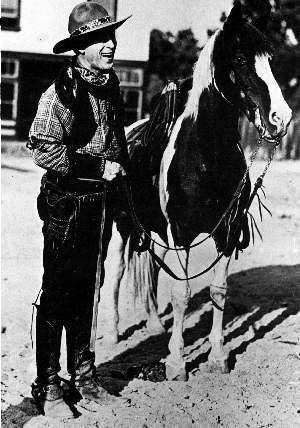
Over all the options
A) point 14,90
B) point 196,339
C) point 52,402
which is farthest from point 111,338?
point 14,90

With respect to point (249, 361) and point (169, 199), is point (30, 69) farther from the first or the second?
point (249, 361)

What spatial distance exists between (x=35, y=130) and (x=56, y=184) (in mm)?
222

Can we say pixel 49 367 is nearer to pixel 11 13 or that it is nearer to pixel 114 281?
pixel 114 281

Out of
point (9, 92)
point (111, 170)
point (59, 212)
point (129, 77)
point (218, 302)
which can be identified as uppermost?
point (129, 77)

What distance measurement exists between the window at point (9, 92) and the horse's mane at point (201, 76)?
2.91ft

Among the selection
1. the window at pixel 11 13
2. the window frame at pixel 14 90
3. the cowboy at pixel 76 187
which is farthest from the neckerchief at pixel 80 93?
the window frame at pixel 14 90

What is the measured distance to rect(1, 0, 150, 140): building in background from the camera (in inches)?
110

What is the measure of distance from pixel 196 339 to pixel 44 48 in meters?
1.40

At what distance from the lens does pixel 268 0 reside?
2.53 m

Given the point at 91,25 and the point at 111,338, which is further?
the point at 111,338

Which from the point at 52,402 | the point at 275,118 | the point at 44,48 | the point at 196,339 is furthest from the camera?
the point at 196,339

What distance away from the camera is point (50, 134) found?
2514 mm

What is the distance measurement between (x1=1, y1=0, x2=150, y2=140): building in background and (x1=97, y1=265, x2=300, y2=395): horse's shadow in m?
0.97

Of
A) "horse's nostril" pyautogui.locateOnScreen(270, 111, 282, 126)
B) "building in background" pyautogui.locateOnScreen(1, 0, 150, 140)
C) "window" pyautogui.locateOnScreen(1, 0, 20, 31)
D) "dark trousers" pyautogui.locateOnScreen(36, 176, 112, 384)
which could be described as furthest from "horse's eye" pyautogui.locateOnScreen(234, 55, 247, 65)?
"window" pyautogui.locateOnScreen(1, 0, 20, 31)
